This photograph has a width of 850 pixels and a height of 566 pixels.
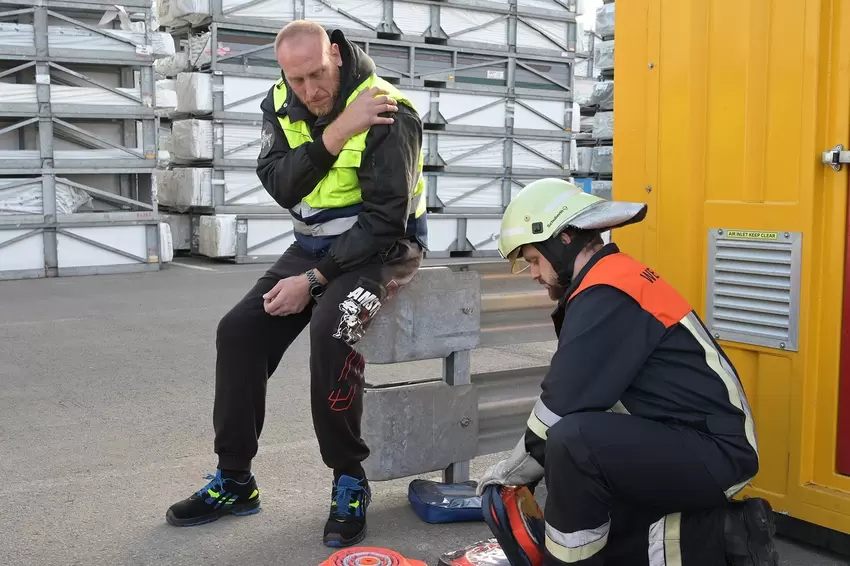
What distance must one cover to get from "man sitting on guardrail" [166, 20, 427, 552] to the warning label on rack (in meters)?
1.19

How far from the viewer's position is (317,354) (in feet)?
11.4

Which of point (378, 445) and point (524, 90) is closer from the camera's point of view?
point (378, 445)

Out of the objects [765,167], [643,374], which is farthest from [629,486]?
[765,167]

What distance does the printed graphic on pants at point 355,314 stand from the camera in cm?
346

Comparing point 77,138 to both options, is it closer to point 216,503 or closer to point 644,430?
point 216,503

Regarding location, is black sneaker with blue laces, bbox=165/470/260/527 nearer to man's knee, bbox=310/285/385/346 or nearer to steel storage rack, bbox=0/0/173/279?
man's knee, bbox=310/285/385/346

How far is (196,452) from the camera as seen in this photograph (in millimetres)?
4742

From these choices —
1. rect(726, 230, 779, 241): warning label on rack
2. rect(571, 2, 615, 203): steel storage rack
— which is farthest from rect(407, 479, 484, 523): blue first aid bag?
rect(571, 2, 615, 203): steel storage rack

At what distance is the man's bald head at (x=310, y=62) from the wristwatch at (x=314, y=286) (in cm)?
65

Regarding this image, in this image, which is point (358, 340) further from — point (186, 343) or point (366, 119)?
point (186, 343)

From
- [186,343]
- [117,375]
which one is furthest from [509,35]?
[117,375]

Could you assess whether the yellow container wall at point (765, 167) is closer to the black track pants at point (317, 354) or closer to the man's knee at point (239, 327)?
the black track pants at point (317, 354)

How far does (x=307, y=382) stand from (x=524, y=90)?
10.2 metres

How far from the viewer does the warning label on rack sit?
342cm
